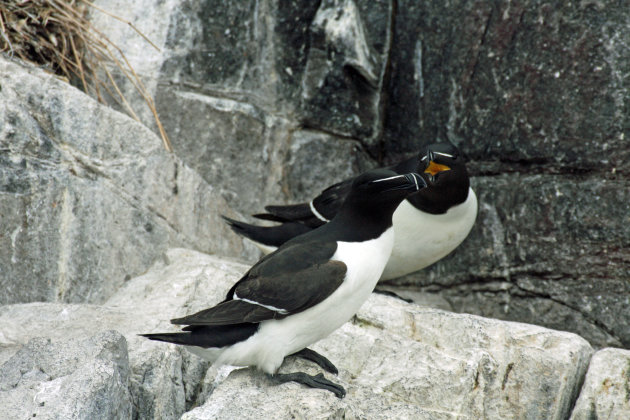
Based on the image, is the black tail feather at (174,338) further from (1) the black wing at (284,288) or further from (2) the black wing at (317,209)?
(2) the black wing at (317,209)

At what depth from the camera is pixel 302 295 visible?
3203 mm

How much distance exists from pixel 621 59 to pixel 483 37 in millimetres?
909

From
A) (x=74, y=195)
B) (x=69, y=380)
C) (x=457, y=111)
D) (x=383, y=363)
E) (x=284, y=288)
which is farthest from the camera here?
(x=457, y=111)

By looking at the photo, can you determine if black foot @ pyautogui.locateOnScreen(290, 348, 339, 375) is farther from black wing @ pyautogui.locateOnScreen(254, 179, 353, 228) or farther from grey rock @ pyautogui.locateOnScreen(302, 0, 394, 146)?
grey rock @ pyautogui.locateOnScreen(302, 0, 394, 146)

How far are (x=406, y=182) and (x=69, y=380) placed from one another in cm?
143

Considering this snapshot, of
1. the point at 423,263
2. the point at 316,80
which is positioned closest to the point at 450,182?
the point at 423,263

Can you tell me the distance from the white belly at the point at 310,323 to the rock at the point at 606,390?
3.60 feet

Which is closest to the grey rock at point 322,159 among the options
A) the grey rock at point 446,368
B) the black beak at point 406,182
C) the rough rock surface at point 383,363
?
the rough rock surface at point 383,363

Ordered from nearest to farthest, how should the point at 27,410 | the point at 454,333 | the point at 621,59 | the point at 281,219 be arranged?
the point at 27,410
the point at 454,333
the point at 621,59
the point at 281,219

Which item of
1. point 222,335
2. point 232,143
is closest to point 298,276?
point 222,335

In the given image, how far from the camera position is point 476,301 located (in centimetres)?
561

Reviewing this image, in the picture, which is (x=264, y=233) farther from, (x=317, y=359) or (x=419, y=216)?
(x=317, y=359)

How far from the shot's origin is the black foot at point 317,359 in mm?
3514

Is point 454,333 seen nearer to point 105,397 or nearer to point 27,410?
point 105,397
